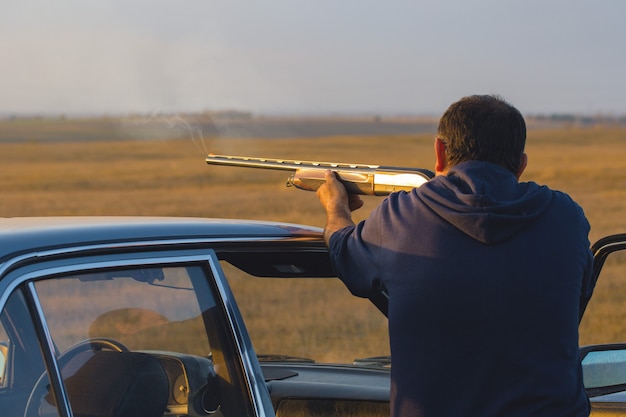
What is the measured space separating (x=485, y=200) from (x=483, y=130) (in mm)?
237

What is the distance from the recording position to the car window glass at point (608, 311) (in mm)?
11000

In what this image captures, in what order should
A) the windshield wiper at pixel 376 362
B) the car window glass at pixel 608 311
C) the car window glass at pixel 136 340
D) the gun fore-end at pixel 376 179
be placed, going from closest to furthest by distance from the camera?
the car window glass at pixel 136 340 < the gun fore-end at pixel 376 179 < the windshield wiper at pixel 376 362 < the car window glass at pixel 608 311

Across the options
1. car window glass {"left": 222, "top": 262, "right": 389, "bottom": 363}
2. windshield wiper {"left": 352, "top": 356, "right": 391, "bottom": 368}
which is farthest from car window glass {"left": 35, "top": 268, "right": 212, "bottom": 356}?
car window glass {"left": 222, "top": 262, "right": 389, "bottom": 363}

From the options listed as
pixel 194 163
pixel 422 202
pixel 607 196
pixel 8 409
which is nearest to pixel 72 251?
pixel 8 409

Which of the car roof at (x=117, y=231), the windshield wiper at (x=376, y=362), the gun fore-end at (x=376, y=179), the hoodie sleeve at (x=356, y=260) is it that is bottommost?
the windshield wiper at (x=376, y=362)

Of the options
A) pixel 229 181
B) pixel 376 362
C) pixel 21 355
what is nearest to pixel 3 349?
pixel 21 355

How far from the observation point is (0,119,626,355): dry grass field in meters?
13.2

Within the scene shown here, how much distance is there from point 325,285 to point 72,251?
11.1 m

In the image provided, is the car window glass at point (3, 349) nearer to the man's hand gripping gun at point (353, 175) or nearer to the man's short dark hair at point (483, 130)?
the man's hand gripping gun at point (353, 175)

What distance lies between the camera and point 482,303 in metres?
2.70

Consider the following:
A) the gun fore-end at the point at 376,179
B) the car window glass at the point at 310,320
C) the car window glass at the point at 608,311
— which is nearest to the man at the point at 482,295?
the gun fore-end at the point at 376,179

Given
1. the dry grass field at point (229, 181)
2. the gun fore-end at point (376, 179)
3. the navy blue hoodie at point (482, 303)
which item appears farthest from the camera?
the dry grass field at point (229, 181)

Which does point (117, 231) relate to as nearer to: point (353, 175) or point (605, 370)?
point (353, 175)

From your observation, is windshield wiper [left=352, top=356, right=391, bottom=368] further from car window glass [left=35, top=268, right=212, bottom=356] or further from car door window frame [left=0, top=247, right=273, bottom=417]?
car door window frame [left=0, top=247, right=273, bottom=417]
